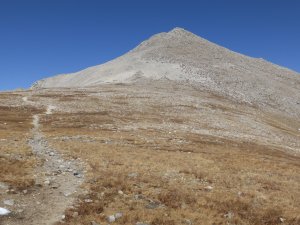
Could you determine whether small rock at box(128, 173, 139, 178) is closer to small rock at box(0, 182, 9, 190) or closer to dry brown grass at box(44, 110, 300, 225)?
dry brown grass at box(44, 110, 300, 225)

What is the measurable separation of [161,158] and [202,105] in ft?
227

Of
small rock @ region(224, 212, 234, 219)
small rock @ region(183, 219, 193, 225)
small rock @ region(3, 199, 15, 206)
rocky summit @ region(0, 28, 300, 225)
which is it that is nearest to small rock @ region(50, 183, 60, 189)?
rocky summit @ region(0, 28, 300, 225)

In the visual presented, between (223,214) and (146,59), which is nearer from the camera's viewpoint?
(223,214)

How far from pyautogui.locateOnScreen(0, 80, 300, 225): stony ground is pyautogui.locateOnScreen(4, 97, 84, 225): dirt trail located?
0.05 meters

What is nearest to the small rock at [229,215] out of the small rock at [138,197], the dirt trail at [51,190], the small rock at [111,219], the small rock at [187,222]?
the small rock at [187,222]

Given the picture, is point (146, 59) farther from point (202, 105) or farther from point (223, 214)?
point (223, 214)

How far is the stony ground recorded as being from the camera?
21.8 m

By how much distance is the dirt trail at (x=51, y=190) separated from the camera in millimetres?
19844

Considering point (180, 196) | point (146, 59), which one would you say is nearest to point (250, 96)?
point (146, 59)

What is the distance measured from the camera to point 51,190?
78.6ft

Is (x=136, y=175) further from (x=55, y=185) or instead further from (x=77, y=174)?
(x=55, y=185)

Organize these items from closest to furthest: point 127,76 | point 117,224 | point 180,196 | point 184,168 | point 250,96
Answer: point 117,224
point 180,196
point 184,168
point 250,96
point 127,76

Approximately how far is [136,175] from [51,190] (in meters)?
7.36

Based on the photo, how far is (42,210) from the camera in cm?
2069
